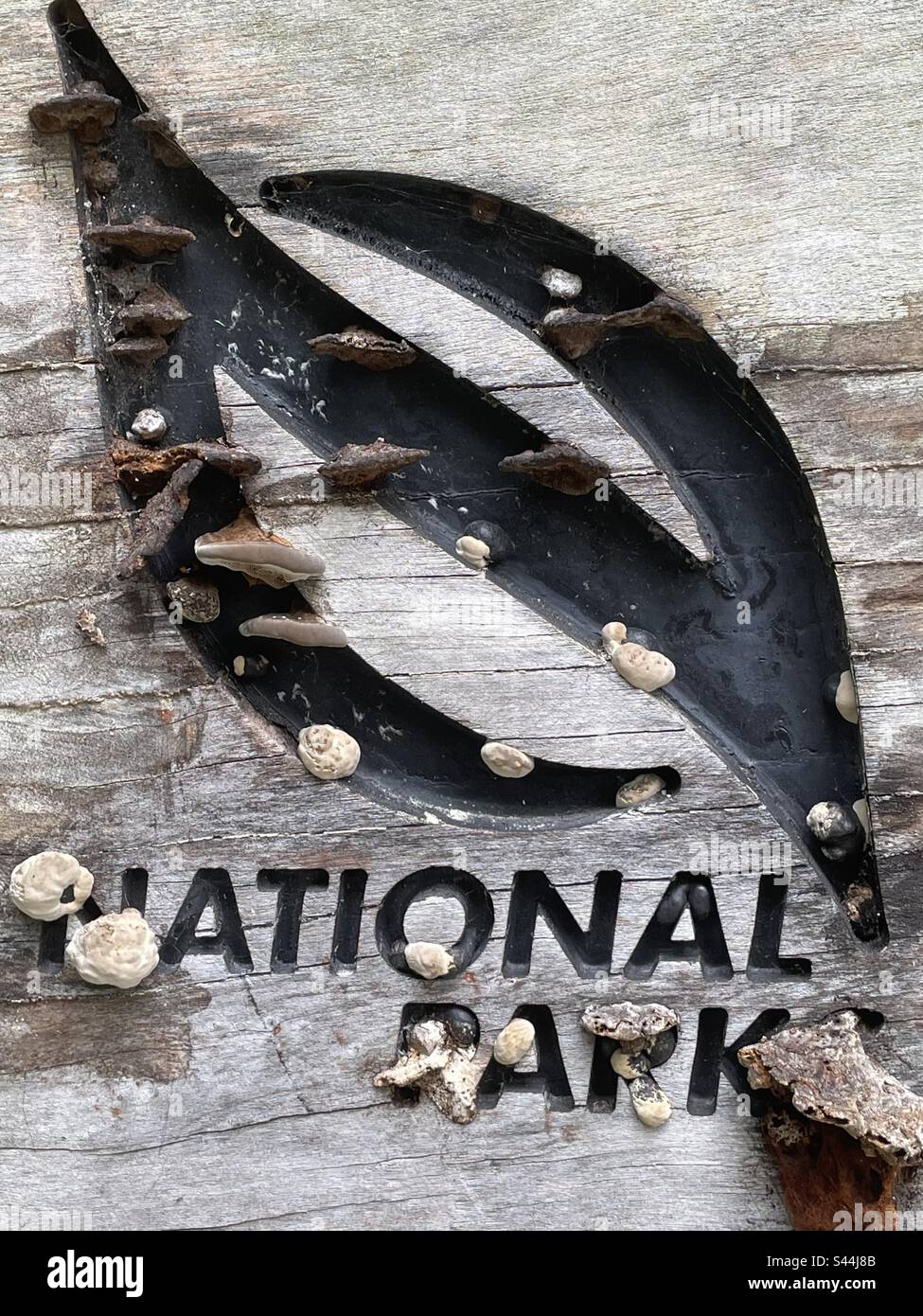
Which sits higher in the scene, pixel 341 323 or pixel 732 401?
pixel 341 323

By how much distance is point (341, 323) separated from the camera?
8.36 ft

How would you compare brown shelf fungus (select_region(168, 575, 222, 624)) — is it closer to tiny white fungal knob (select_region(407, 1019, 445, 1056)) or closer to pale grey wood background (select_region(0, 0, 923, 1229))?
pale grey wood background (select_region(0, 0, 923, 1229))

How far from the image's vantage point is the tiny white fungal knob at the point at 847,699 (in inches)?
98.0

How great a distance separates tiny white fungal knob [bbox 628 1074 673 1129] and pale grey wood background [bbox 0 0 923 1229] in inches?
2.0

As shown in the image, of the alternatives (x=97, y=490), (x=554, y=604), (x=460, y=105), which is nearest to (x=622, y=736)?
(x=554, y=604)

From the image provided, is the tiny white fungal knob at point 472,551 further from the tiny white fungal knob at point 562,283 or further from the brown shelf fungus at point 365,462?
the tiny white fungal knob at point 562,283

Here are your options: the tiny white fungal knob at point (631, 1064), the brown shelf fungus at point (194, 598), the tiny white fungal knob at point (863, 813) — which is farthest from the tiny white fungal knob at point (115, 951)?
the tiny white fungal knob at point (863, 813)

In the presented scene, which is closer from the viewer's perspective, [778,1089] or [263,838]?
[778,1089]

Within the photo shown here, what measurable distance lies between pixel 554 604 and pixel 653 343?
0.72 m

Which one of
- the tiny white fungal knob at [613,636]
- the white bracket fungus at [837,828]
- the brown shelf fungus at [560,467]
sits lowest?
the white bracket fungus at [837,828]

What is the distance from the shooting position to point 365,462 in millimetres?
2383

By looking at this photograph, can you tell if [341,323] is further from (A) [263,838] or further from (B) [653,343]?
(A) [263,838]

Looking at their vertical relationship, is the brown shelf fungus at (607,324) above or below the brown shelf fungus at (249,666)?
above

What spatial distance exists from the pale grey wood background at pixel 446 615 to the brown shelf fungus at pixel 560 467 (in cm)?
8
